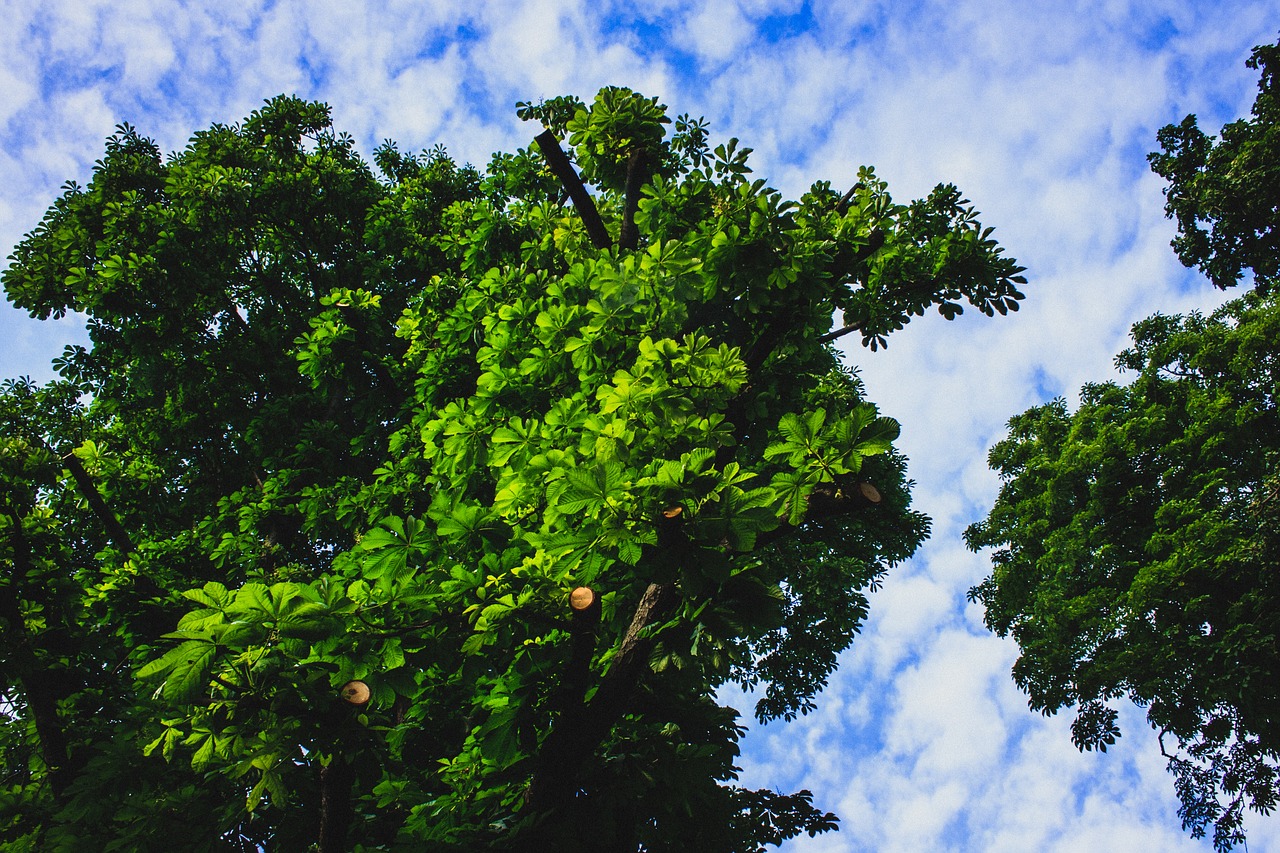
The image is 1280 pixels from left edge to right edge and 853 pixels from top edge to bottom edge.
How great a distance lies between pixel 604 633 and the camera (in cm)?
493

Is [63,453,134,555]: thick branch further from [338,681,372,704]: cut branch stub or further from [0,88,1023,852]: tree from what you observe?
[338,681,372,704]: cut branch stub

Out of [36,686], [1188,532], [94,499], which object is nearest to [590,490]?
[36,686]

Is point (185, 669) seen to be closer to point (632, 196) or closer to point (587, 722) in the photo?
point (587, 722)

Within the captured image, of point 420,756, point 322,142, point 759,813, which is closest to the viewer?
point 420,756

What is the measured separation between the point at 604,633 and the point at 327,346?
17.1 ft

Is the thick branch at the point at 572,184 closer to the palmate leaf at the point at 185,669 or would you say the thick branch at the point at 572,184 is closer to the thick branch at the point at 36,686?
the palmate leaf at the point at 185,669

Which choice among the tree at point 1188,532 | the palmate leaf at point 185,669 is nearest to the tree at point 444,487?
the palmate leaf at point 185,669

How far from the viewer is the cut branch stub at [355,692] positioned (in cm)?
340

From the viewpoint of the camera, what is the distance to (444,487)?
6.30 m

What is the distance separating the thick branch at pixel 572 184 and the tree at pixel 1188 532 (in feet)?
42.4

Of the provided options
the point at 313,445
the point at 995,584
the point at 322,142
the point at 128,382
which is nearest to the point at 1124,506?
the point at 995,584

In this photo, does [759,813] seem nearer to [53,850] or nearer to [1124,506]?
[53,850]

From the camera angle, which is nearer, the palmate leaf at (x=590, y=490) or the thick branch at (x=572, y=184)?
the palmate leaf at (x=590, y=490)

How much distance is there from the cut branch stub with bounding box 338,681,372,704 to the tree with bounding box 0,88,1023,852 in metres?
0.02
